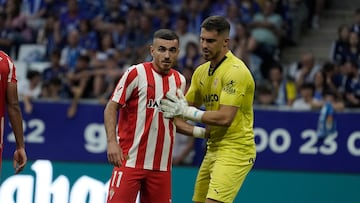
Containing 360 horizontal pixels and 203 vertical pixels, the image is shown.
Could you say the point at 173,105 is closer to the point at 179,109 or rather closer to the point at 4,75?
the point at 179,109

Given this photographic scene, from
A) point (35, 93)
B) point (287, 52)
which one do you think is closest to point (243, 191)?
point (35, 93)

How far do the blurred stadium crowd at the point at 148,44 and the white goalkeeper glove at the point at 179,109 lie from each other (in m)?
5.72

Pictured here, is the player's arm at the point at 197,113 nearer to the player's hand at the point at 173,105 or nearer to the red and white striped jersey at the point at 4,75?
the player's hand at the point at 173,105

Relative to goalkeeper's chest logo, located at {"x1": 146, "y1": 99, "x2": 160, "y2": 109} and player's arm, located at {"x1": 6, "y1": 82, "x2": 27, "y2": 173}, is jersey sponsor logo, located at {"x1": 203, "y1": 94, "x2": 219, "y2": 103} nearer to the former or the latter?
goalkeeper's chest logo, located at {"x1": 146, "y1": 99, "x2": 160, "y2": 109}

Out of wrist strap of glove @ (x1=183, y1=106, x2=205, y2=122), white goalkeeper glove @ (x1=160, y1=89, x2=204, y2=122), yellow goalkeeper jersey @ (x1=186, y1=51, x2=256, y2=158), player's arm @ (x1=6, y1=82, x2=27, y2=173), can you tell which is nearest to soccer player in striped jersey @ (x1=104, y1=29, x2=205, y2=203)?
yellow goalkeeper jersey @ (x1=186, y1=51, x2=256, y2=158)

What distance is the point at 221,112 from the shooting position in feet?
27.1

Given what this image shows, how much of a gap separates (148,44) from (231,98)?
8.29 metres

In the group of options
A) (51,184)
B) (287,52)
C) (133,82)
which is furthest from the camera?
(287,52)

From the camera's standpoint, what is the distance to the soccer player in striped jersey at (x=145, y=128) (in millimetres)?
8664

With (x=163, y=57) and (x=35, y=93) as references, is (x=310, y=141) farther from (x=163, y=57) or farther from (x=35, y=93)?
(x=163, y=57)

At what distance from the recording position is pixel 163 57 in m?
8.71

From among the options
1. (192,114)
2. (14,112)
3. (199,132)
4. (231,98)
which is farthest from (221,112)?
(14,112)

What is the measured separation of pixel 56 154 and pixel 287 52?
4915mm

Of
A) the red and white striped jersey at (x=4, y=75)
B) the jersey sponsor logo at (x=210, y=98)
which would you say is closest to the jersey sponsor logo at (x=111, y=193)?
the jersey sponsor logo at (x=210, y=98)
